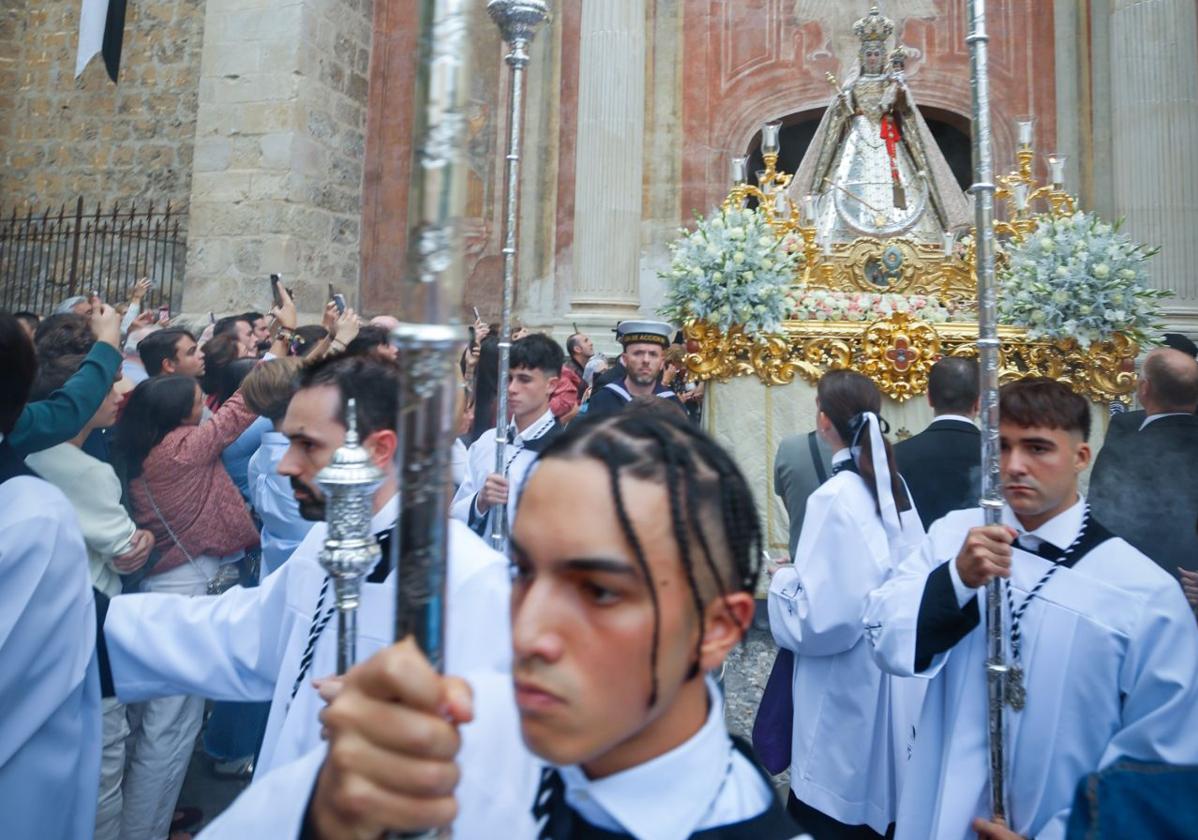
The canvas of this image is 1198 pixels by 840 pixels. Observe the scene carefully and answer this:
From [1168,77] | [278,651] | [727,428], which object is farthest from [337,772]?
[1168,77]

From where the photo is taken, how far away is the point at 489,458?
16.3ft

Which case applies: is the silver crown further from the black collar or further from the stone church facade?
the black collar

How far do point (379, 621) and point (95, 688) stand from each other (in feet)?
2.53

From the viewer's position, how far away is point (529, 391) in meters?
4.81

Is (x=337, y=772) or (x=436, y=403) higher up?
(x=436, y=403)

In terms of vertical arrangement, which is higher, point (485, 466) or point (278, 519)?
point (485, 466)

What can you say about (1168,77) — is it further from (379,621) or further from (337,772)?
(337,772)

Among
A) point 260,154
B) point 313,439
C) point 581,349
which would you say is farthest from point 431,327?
point 260,154

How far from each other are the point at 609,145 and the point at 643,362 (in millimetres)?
5527

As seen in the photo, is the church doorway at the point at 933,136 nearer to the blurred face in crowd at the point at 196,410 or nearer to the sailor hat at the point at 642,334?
the sailor hat at the point at 642,334

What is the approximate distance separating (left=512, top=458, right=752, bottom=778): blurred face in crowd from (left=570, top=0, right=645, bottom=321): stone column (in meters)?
9.69

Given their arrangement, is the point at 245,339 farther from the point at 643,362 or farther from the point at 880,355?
the point at 880,355

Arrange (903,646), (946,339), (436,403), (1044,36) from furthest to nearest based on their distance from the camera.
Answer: (1044,36)
(946,339)
(903,646)
(436,403)

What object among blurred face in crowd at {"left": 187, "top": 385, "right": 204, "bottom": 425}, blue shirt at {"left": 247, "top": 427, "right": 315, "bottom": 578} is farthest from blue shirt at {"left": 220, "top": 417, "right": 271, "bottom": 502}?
blue shirt at {"left": 247, "top": 427, "right": 315, "bottom": 578}
